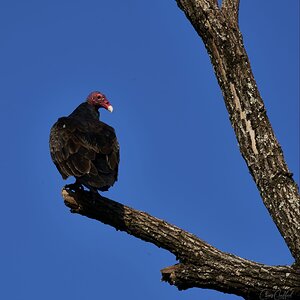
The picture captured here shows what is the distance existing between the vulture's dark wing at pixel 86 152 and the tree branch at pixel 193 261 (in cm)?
38

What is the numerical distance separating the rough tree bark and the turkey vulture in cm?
85

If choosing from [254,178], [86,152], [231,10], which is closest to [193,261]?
[254,178]

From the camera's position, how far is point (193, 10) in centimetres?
463

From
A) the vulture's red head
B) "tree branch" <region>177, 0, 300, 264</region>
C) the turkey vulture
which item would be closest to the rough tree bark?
"tree branch" <region>177, 0, 300, 264</region>

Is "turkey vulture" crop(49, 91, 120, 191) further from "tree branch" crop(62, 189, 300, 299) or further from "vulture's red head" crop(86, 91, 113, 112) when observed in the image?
"vulture's red head" crop(86, 91, 113, 112)

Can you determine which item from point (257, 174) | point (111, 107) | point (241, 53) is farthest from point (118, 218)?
point (111, 107)

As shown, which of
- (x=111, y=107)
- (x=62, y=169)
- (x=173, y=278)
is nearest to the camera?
(x=173, y=278)

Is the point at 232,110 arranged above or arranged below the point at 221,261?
above

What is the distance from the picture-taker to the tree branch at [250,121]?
4.52m

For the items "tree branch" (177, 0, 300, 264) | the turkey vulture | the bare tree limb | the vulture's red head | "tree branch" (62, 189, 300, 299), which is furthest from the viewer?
the vulture's red head

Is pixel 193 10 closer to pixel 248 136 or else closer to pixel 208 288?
pixel 248 136

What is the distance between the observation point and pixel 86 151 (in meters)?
5.58

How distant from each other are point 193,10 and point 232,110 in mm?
811

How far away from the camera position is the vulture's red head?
713cm
